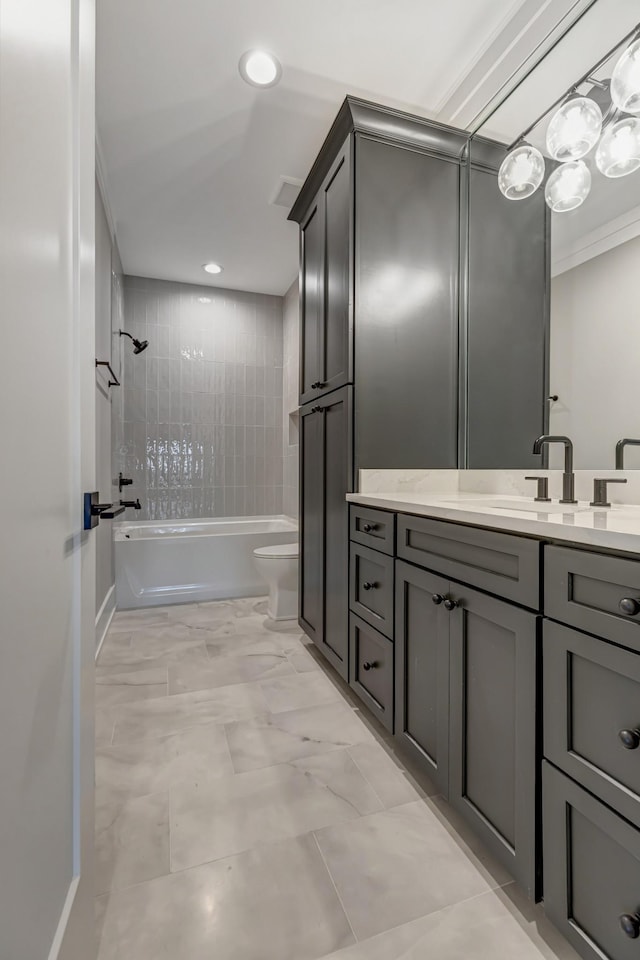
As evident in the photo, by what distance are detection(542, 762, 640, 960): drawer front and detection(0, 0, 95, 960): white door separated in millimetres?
858

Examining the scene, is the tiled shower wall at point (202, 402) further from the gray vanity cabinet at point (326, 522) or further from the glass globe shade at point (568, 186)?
the glass globe shade at point (568, 186)

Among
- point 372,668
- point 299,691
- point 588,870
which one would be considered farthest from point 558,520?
point 299,691

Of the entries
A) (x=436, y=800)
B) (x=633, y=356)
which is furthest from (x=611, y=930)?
(x=633, y=356)

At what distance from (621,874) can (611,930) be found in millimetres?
113

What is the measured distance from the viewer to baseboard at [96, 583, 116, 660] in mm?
2408

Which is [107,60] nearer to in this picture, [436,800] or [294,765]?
[294,765]

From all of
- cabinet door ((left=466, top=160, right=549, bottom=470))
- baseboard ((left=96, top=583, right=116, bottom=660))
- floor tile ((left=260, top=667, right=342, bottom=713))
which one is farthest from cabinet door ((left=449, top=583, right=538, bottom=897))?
baseboard ((left=96, top=583, right=116, bottom=660))

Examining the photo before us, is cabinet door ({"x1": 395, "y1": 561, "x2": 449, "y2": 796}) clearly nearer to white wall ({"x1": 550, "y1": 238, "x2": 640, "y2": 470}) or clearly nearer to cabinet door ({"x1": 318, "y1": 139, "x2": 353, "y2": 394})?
white wall ({"x1": 550, "y1": 238, "x2": 640, "y2": 470})

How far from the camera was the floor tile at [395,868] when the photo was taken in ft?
3.14

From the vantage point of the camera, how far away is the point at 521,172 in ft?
5.46

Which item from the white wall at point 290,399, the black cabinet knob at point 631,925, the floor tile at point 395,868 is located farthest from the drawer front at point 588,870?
the white wall at point 290,399

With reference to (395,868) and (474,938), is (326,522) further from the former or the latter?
(474,938)

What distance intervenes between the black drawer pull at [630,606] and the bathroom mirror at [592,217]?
78 centimetres

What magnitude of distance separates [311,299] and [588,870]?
230 centimetres
